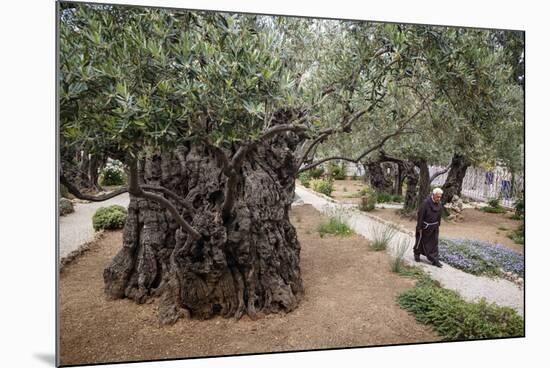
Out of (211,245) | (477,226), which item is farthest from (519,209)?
(211,245)

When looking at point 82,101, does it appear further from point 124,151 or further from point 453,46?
point 453,46

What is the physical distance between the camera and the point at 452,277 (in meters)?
5.08

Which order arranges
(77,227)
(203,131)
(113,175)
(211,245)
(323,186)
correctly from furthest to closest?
(323,186) < (211,245) < (77,227) < (113,175) < (203,131)

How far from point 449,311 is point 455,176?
1.37 meters

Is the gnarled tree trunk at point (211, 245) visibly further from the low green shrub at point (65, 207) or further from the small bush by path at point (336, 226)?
the low green shrub at point (65, 207)

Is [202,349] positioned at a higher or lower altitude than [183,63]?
lower

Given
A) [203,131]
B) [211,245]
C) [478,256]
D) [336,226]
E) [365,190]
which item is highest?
[203,131]

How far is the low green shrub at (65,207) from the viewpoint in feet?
13.6

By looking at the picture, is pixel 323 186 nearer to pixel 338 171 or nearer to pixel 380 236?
pixel 338 171

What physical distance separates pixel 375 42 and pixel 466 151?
5.01 ft

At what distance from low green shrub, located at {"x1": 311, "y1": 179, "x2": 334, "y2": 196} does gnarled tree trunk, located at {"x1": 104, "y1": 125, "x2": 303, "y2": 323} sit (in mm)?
242

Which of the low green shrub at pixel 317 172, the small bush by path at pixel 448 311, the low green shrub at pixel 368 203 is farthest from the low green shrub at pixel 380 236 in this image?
the low green shrub at pixel 317 172
